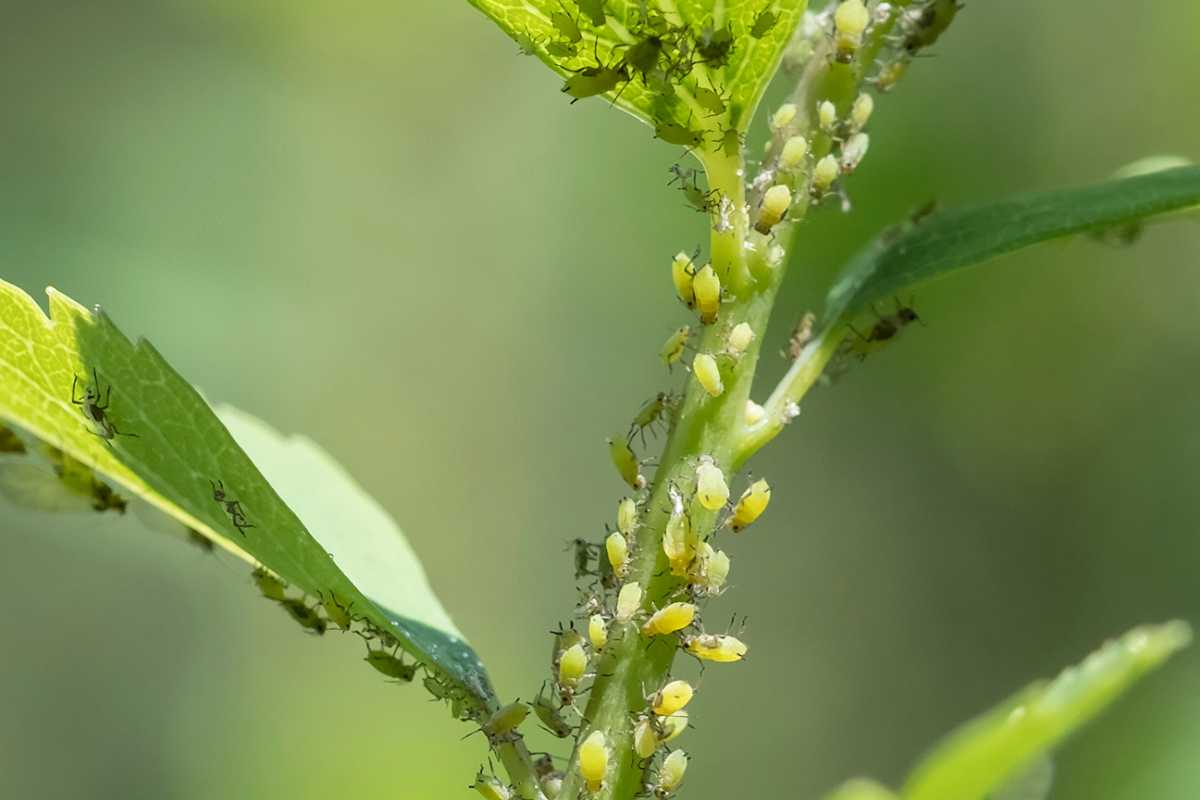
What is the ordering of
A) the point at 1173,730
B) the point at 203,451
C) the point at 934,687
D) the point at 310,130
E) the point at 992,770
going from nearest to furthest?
the point at 992,770
the point at 203,451
the point at 1173,730
the point at 934,687
the point at 310,130

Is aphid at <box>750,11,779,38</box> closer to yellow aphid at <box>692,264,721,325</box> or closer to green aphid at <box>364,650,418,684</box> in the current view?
yellow aphid at <box>692,264,721,325</box>

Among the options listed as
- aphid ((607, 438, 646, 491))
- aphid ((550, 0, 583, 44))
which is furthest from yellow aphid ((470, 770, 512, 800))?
aphid ((550, 0, 583, 44))

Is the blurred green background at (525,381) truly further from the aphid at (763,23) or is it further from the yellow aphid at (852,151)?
the aphid at (763,23)

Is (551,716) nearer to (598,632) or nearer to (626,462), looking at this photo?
(598,632)

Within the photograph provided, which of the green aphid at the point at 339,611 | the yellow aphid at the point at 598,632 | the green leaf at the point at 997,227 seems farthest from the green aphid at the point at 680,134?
the green aphid at the point at 339,611

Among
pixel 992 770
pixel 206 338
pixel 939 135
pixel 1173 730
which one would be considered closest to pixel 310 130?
pixel 206 338

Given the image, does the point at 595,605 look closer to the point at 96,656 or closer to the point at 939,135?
the point at 939,135
